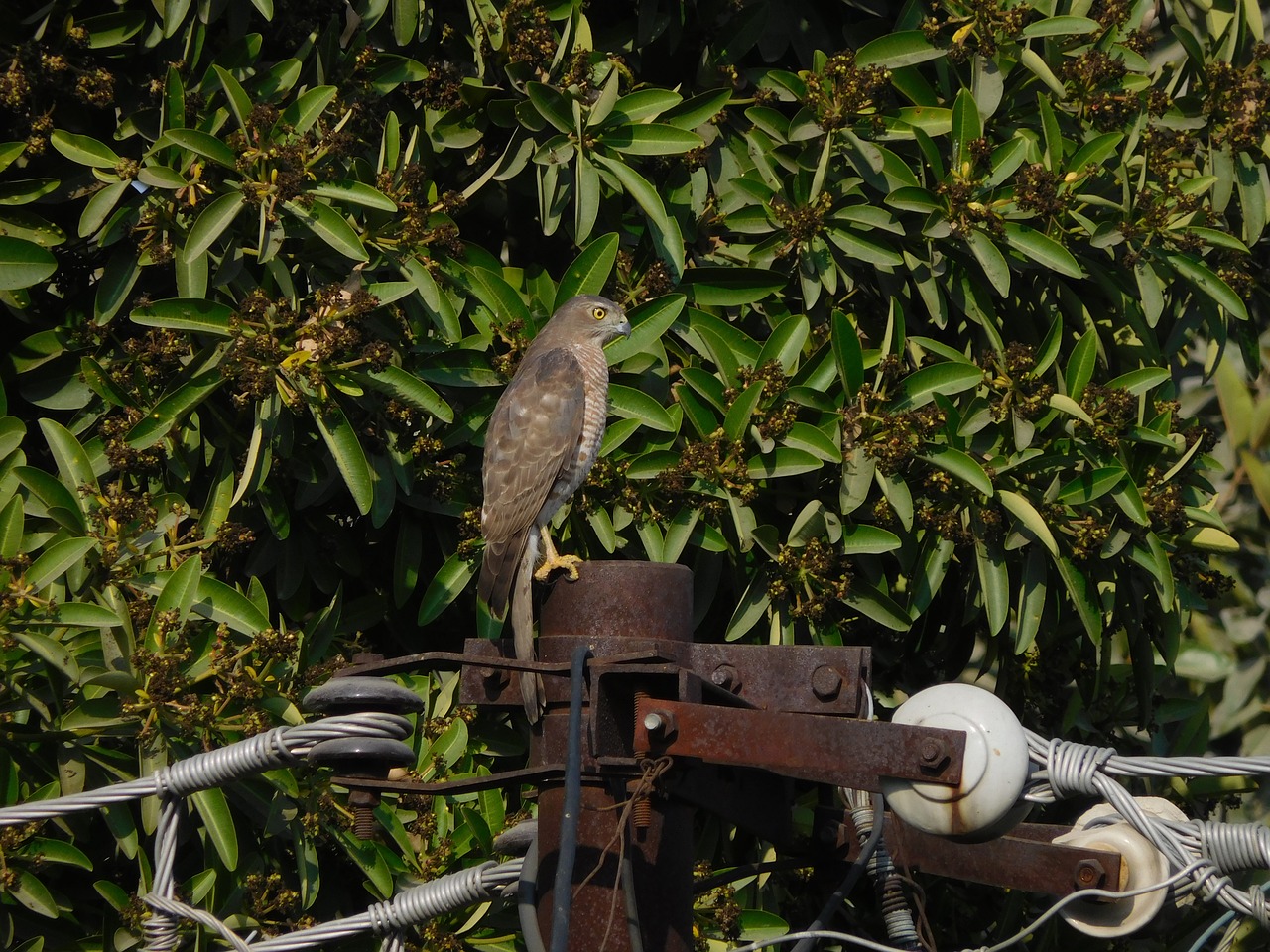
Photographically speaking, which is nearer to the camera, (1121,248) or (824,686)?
(824,686)

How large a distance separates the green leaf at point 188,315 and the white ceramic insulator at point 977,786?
2.29 m

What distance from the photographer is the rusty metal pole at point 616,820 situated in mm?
2783

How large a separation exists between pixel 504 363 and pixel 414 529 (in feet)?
1.91

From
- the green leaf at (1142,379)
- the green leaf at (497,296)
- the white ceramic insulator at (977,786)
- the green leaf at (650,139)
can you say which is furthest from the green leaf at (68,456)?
the green leaf at (1142,379)

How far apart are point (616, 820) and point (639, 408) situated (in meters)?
1.86

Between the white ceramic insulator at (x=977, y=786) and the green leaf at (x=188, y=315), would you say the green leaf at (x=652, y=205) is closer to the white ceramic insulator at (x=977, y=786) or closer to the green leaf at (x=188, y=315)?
the green leaf at (x=188, y=315)

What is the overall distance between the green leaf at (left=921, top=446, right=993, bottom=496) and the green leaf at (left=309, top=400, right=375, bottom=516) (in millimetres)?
1580

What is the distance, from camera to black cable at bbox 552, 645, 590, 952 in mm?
2502

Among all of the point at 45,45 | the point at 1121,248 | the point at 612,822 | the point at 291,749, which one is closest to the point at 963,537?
the point at 1121,248

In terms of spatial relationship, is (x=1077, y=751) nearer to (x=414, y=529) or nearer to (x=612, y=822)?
(x=612, y=822)

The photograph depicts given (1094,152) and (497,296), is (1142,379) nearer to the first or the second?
(1094,152)

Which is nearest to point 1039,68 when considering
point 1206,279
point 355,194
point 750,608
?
point 1206,279

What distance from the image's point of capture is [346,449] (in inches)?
159

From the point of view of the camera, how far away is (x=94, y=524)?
13.0ft
